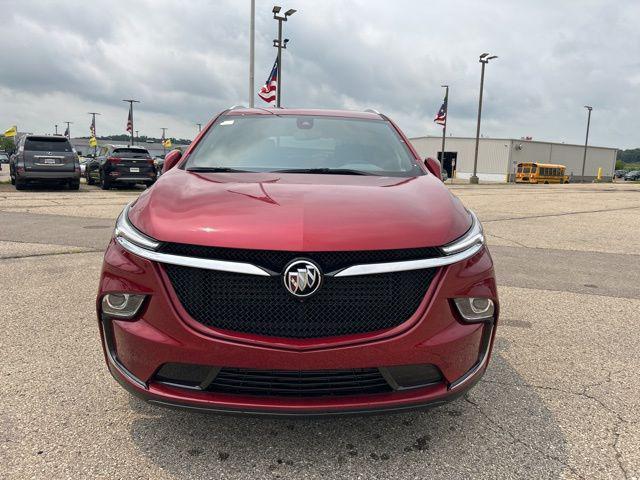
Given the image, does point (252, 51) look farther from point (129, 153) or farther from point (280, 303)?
point (280, 303)

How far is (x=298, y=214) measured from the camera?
2170mm

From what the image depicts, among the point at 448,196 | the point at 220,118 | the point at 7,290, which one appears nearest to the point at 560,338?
the point at 448,196

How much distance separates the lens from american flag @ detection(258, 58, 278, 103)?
72.1ft

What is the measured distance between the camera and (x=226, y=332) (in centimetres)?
203

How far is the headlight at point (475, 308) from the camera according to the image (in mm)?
2162

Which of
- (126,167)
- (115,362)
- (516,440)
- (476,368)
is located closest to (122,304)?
(115,362)

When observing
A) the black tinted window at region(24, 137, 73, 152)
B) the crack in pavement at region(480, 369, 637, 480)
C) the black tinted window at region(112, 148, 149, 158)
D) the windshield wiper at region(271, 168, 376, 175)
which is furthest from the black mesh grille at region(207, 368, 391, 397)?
the black tinted window at region(112, 148, 149, 158)

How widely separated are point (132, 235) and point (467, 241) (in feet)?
4.90

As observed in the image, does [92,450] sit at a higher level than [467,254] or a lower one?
lower

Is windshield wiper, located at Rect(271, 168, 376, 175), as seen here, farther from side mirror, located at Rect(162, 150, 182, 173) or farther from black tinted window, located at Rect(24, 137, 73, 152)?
black tinted window, located at Rect(24, 137, 73, 152)

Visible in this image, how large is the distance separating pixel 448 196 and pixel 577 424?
138 cm

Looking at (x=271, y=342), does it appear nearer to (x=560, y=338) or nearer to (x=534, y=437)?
(x=534, y=437)

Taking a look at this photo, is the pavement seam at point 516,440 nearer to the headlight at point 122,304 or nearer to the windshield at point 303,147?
the windshield at point 303,147

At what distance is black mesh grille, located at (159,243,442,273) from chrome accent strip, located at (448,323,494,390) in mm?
595
